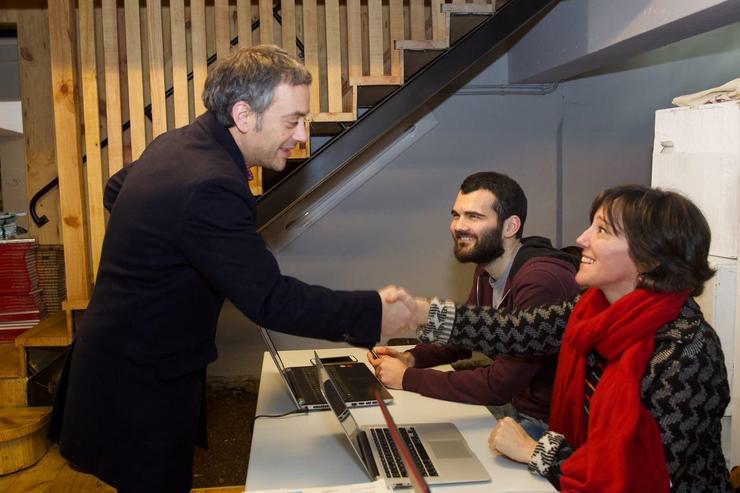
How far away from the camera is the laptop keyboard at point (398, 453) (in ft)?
5.33

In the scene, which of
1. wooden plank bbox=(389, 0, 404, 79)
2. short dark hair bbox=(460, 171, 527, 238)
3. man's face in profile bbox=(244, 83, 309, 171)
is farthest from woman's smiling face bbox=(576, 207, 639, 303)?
wooden plank bbox=(389, 0, 404, 79)

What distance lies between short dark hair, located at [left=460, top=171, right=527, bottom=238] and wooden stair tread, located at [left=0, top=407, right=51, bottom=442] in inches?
99.3

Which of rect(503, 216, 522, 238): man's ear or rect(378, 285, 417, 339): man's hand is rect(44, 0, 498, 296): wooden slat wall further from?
rect(378, 285, 417, 339): man's hand

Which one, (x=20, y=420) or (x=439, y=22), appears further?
(x=20, y=420)

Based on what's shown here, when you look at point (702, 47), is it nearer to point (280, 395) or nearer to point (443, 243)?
point (443, 243)

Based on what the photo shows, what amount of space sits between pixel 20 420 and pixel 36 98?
1942mm

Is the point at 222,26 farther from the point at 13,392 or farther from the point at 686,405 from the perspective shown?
the point at 686,405

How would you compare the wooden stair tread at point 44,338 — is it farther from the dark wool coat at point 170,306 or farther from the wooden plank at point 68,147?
the dark wool coat at point 170,306

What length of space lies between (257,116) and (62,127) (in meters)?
2.13

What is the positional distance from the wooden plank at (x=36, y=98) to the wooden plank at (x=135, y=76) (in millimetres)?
1074

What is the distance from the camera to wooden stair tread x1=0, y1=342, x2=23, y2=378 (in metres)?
3.75

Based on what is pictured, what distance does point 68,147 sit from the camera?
3596mm

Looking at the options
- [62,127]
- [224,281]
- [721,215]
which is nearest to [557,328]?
[224,281]

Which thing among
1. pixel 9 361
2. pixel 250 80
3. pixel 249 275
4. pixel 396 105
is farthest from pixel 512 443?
pixel 9 361
